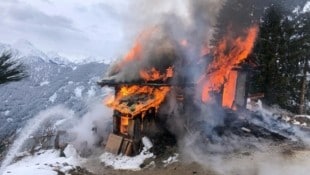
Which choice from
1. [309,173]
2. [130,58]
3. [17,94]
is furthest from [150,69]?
[17,94]

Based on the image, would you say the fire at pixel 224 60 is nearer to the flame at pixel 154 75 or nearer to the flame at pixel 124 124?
the flame at pixel 154 75

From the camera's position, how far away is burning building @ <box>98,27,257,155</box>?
2611 centimetres

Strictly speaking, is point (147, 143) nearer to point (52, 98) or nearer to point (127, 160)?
point (127, 160)

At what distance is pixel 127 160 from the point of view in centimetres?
2439

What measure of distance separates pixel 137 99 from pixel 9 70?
23.1 m

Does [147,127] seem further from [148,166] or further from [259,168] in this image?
[259,168]

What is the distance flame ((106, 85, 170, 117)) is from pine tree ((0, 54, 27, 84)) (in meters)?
21.9

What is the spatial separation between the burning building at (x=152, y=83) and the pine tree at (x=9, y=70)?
21.8m

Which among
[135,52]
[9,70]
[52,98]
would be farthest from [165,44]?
[52,98]

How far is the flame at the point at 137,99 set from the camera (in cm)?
2600

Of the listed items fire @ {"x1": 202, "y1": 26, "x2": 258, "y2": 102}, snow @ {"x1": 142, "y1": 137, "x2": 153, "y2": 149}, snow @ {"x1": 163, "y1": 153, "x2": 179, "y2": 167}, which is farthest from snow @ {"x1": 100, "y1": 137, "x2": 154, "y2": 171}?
fire @ {"x1": 202, "y1": 26, "x2": 258, "y2": 102}

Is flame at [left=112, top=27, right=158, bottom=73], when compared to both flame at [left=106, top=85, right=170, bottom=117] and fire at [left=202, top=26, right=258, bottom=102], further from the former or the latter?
fire at [left=202, top=26, right=258, bottom=102]

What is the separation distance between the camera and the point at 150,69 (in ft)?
92.7

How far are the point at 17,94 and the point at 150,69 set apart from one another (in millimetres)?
99498
